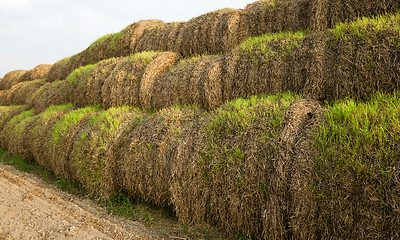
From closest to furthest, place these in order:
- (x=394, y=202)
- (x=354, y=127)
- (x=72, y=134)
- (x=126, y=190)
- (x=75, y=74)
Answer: (x=394, y=202), (x=354, y=127), (x=126, y=190), (x=72, y=134), (x=75, y=74)

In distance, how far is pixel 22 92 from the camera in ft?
37.8

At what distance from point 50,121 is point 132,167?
12.7 ft

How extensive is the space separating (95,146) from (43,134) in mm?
2821

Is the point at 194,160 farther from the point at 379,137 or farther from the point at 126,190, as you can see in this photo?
the point at 379,137

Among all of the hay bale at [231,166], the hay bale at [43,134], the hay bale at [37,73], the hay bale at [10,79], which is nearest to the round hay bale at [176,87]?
the hay bale at [231,166]

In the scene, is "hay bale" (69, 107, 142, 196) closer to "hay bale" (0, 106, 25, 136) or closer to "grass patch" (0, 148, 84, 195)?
"grass patch" (0, 148, 84, 195)

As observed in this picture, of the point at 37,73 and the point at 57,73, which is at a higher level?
the point at 37,73

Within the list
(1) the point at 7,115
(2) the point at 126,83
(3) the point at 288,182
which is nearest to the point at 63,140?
(2) the point at 126,83

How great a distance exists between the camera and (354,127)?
8.20ft

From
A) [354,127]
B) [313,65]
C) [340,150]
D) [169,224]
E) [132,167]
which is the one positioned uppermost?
[313,65]

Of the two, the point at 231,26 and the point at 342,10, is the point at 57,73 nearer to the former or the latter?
the point at 231,26

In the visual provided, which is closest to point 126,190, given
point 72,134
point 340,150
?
point 72,134

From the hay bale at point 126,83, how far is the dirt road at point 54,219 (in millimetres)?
2296

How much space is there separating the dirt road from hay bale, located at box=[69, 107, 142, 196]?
43 centimetres
